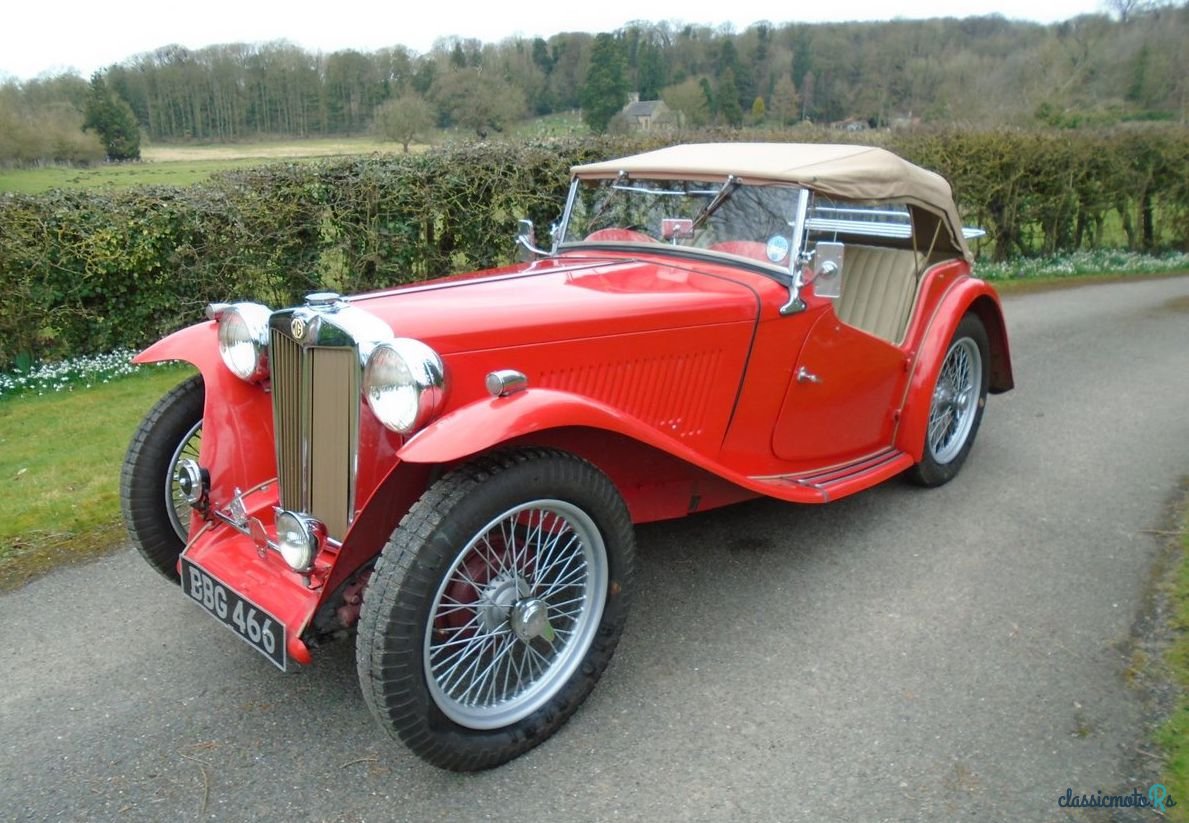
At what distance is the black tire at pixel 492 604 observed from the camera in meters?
2.33

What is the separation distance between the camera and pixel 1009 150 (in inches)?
478

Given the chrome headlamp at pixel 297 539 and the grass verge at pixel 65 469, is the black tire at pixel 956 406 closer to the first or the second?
the chrome headlamp at pixel 297 539

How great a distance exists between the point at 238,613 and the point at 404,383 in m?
0.96

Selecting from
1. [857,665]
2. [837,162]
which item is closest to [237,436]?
[857,665]

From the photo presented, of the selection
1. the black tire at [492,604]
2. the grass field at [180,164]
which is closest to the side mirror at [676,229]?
the black tire at [492,604]

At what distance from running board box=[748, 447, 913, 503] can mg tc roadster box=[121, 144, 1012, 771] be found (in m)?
0.02

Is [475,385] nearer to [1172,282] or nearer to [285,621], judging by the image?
[285,621]

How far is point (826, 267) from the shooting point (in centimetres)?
363

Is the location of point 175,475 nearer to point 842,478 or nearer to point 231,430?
point 231,430

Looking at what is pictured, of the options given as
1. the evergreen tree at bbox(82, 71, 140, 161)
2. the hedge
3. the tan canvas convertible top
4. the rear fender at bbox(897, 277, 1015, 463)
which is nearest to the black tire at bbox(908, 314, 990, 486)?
the rear fender at bbox(897, 277, 1015, 463)

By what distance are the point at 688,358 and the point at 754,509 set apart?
1506mm

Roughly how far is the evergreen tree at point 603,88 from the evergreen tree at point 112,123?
5.59m

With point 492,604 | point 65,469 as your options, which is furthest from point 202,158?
point 492,604

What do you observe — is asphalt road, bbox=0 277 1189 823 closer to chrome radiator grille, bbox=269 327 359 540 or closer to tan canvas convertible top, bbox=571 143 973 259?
chrome radiator grille, bbox=269 327 359 540
